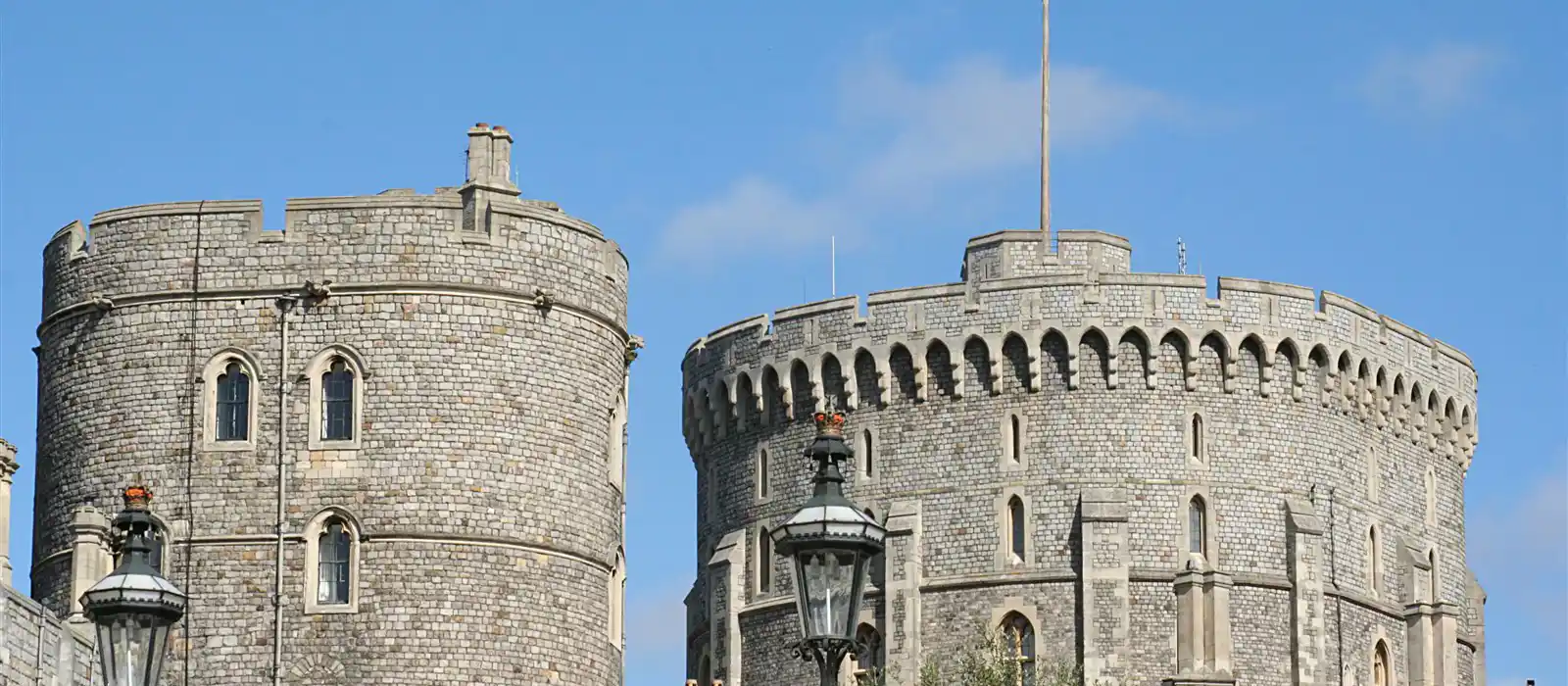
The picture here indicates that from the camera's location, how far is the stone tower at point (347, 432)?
6272cm

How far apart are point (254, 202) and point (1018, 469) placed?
24203 millimetres

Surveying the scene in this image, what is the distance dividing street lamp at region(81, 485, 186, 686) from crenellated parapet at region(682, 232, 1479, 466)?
4516cm

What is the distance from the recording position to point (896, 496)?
277 ft

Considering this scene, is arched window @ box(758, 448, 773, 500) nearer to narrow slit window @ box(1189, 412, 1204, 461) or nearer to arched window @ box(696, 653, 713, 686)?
arched window @ box(696, 653, 713, 686)

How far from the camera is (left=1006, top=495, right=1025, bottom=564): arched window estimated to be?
273 feet

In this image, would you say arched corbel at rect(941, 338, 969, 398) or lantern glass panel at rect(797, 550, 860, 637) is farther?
arched corbel at rect(941, 338, 969, 398)

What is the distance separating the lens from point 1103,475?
83.4m

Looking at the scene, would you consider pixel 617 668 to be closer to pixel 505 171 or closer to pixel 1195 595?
pixel 505 171

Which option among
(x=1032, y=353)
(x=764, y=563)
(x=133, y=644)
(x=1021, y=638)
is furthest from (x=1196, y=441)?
(x=133, y=644)

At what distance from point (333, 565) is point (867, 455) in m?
24.0

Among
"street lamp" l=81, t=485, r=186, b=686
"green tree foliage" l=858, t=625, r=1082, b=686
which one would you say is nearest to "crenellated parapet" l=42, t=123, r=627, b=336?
"green tree foliage" l=858, t=625, r=1082, b=686

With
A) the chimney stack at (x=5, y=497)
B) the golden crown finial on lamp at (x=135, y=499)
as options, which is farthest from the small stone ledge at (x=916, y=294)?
the golden crown finial on lamp at (x=135, y=499)

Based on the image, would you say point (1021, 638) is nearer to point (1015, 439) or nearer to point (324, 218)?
point (1015, 439)

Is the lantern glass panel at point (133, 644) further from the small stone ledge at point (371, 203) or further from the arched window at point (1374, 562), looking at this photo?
the arched window at point (1374, 562)
